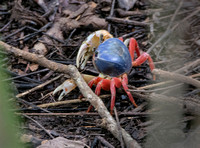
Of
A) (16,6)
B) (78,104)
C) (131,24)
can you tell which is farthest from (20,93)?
(131,24)

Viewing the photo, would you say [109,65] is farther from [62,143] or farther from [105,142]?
[62,143]

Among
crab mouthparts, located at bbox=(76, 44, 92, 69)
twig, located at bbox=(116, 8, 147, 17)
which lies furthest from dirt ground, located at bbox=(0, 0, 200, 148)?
crab mouthparts, located at bbox=(76, 44, 92, 69)

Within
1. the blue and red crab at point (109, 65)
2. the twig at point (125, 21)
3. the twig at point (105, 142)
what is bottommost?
the twig at point (105, 142)

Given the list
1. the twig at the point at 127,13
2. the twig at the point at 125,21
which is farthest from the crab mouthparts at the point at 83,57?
the twig at the point at 127,13

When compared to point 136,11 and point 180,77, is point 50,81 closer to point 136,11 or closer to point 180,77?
point 180,77

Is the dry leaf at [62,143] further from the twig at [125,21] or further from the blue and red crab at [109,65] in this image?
the twig at [125,21]

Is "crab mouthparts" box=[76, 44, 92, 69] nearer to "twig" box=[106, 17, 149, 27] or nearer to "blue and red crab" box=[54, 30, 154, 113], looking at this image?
"blue and red crab" box=[54, 30, 154, 113]

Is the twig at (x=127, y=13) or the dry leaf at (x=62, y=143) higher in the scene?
the twig at (x=127, y=13)

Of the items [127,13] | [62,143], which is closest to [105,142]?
[62,143]
